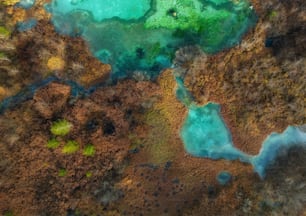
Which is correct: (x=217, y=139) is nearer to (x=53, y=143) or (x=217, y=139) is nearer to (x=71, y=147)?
(x=71, y=147)

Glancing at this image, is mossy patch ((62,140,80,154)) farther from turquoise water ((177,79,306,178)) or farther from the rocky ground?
turquoise water ((177,79,306,178))

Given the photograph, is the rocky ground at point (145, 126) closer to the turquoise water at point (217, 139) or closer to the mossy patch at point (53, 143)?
the mossy patch at point (53, 143)

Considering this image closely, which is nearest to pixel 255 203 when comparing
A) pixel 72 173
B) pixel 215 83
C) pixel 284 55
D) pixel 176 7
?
pixel 215 83

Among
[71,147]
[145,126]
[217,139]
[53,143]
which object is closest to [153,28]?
[145,126]

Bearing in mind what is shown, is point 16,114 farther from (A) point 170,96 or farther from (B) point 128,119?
(A) point 170,96

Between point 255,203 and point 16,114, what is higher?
point 16,114
